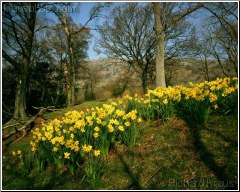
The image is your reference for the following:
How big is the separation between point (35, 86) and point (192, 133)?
51.9 feet

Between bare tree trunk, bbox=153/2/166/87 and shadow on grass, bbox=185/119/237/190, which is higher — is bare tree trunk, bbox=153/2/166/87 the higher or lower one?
the higher one

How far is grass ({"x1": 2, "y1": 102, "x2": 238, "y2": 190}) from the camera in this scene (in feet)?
11.5

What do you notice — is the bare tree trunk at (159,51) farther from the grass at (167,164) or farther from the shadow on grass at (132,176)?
the shadow on grass at (132,176)

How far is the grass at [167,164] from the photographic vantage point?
3500 mm

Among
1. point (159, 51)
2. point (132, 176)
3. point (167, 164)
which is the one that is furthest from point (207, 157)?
point (159, 51)

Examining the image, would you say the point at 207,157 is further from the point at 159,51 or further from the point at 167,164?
the point at 159,51

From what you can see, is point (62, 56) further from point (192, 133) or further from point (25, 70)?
point (192, 133)

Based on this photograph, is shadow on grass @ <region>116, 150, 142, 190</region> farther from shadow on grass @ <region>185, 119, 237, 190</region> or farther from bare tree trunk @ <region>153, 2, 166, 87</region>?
bare tree trunk @ <region>153, 2, 166, 87</region>

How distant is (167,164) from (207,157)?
2.04 ft

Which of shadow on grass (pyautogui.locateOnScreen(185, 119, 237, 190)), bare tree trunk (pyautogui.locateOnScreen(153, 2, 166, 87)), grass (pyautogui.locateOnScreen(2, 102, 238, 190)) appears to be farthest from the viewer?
bare tree trunk (pyautogui.locateOnScreen(153, 2, 166, 87))

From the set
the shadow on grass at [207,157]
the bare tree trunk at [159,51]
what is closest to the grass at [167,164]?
the shadow on grass at [207,157]

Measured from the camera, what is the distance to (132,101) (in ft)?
20.2

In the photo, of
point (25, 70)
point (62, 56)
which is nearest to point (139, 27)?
point (62, 56)

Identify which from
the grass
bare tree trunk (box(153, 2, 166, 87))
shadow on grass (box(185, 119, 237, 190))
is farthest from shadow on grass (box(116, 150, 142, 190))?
bare tree trunk (box(153, 2, 166, 87))
